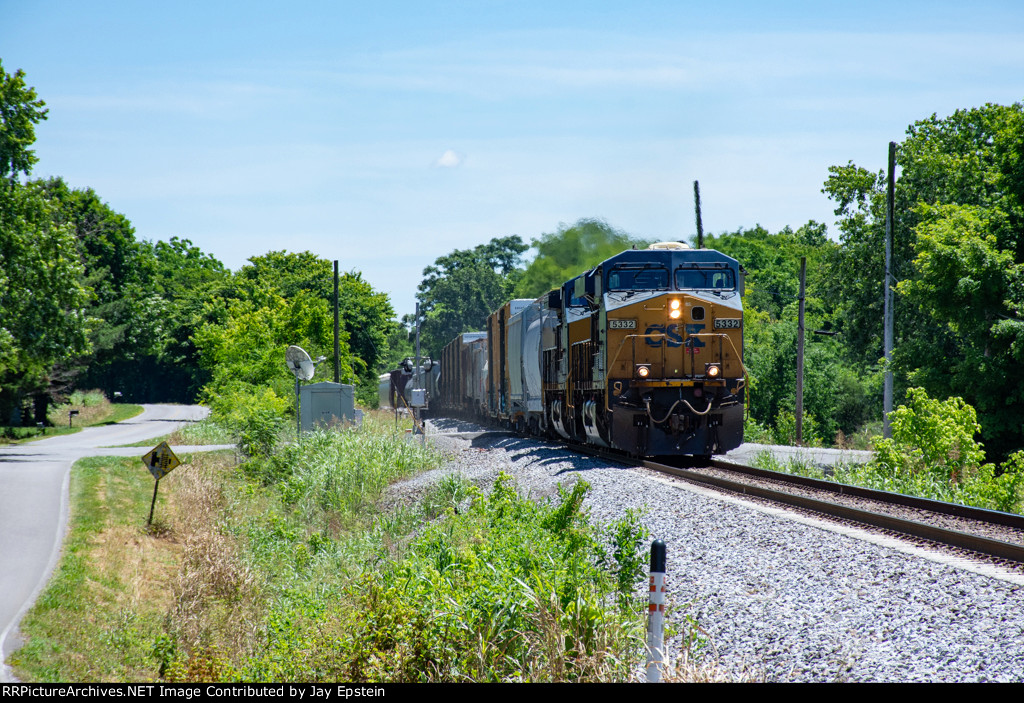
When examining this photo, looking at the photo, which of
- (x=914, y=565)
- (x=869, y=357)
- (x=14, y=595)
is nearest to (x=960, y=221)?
(x=869, y=357)

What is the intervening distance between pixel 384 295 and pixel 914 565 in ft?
280

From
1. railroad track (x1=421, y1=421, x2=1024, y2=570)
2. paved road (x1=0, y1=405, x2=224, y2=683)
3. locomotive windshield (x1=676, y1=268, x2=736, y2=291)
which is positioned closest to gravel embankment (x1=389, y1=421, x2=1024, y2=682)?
railroad track (x1=421, y1=421, x2=1024, y2=570)

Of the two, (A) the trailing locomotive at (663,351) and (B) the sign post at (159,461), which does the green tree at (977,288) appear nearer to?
(A) the trailing locomotive at (663,351)

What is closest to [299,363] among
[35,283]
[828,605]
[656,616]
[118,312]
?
[35,283]

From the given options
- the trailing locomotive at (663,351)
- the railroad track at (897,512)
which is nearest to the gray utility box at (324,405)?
the trailing locomotive at (663,351)

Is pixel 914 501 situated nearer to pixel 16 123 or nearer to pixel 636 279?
pixel 636 279

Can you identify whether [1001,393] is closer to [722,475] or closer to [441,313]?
[722,475]

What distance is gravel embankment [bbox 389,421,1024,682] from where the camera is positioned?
Result: 6434 mm

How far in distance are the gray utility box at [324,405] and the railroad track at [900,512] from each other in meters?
14.9

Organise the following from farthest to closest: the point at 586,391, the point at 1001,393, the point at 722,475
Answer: the point at 1001,393, the point at 586,391, the point at 722,475

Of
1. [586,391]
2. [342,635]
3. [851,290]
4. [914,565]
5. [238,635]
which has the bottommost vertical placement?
[238,635]

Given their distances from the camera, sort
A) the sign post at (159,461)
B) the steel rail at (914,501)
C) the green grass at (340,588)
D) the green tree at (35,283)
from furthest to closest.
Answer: the green tree at (35,283)
the sign post at (159,461)
the steel rail at (914,501)
the green grass at (340,588)

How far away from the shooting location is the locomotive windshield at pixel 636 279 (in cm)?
1878

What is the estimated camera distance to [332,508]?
741 inches
